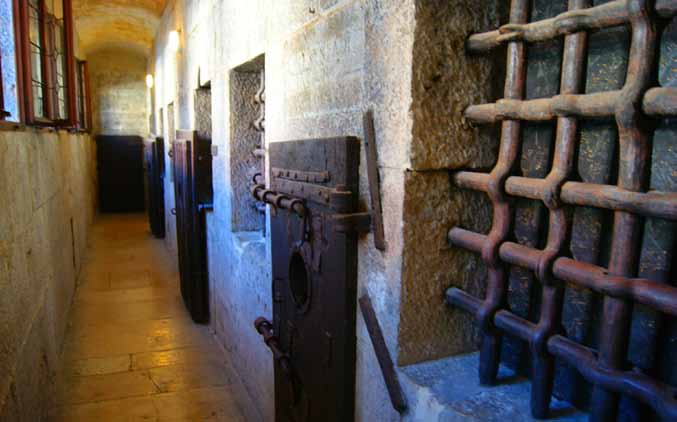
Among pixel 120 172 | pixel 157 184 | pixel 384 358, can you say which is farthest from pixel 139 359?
pixel 120 172

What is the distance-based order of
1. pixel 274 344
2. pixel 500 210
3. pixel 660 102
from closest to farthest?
pixel 660 102, pixel 500 210, pixel 274 344

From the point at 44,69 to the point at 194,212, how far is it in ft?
5.52

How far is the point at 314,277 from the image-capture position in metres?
1.92

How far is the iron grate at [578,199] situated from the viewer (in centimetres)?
86

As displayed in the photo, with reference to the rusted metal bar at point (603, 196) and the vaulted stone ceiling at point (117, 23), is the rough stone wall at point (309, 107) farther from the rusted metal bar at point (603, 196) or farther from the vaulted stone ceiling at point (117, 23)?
the vaulted stone ceiling at point (117, 23)

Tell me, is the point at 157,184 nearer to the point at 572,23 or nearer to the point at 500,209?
the point at 500,209

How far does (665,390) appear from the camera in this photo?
87cm

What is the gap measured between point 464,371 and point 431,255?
341mm

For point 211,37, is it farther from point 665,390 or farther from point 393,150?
point 665,390

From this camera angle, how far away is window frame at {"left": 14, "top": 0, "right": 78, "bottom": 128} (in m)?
2.99

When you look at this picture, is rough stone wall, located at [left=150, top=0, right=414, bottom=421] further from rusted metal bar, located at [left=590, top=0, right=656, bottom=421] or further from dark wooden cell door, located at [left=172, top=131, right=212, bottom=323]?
rusted metal bar, located at [left=590, top=0, right=656, bottom=421]

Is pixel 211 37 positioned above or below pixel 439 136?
above

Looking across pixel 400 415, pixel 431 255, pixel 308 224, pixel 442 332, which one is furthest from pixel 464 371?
pixel 308 224

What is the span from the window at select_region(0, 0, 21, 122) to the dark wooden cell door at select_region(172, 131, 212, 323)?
1660 mm
